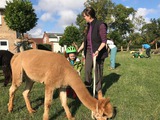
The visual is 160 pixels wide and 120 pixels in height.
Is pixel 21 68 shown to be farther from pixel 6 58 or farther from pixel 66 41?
pixel 66 41

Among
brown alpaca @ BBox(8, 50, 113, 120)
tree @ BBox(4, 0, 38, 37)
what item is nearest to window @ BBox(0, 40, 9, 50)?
tree @ BBox(4, 0, 38, 37)

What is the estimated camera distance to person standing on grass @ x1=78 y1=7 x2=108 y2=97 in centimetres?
608

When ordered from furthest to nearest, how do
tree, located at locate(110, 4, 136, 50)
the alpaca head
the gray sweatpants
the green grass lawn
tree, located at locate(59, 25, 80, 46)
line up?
tree, located at locate(110, 4, 136, 50) < tree, located at locate(59, 25, 80, 46) < the gray sweatpants < the green grass lawn < the alpaca head

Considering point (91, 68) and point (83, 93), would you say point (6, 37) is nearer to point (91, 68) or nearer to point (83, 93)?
point (91, 68)

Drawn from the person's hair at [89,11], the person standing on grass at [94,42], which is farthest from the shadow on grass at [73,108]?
the person's hair at [89,11]

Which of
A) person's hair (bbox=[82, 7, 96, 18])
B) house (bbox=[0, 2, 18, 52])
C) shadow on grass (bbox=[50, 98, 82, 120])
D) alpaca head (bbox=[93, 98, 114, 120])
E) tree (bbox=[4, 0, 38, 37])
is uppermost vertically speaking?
tree (bbox=[4, 0, 38, 37])

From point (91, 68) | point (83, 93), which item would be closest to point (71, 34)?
point (91, 68)

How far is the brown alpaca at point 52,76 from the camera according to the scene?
441cm

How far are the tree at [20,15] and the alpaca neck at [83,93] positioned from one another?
22.8m

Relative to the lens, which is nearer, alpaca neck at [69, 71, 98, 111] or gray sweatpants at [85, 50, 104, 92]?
alpaca neck at [69, 71, 98, 111]

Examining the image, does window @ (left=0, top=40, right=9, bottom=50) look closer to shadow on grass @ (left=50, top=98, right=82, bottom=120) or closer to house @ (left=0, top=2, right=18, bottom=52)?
house @ (left=0, top=2, right=18, bottom=52)

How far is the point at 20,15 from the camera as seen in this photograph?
86.1 feet

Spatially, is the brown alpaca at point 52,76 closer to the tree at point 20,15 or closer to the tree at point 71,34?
the tree at point 20,15

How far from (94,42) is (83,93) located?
208 cm
